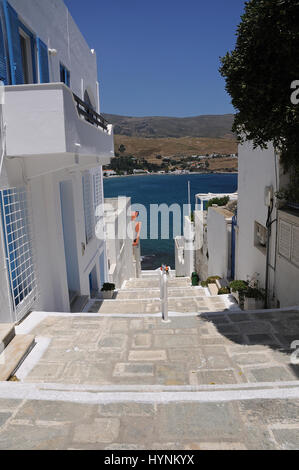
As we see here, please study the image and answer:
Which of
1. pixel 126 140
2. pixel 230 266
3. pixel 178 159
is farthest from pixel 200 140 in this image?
pixel 230 266

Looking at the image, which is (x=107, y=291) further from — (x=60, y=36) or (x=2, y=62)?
(x=2, y=62)

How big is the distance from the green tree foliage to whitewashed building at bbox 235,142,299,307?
3.30 meters

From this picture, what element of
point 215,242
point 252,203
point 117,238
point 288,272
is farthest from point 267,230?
point 117,238

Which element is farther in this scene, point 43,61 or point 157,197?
point 157,197

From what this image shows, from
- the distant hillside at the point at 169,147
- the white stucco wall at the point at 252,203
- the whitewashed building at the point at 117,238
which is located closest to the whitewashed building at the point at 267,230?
the white stucco wall at the point at 252,203

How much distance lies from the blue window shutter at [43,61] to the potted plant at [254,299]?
7925 millimetres

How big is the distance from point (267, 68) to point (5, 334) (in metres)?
5.70

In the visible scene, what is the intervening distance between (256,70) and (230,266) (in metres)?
11.3

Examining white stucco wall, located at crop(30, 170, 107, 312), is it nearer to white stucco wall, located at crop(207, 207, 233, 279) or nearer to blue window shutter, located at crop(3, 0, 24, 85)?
blue window shutter, located at crop(3, 0, 24, 85)

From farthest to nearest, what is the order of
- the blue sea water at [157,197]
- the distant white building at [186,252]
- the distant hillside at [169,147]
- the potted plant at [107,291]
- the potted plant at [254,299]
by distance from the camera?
the distant hillside at [169,147] → the blue sea water at [157,197] → the distant white building at [186,252] → the potted plant at [107,291] → the potted plant at [254,299]

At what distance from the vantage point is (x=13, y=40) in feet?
20.4

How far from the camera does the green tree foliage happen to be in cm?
503

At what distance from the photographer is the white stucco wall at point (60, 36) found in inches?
286

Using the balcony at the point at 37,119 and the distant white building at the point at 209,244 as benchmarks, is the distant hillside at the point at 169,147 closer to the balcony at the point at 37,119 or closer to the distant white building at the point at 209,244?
the distant white building at the point at 209,244
